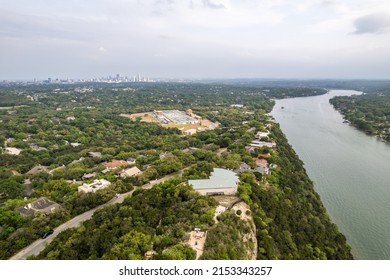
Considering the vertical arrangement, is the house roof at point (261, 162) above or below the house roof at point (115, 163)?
above

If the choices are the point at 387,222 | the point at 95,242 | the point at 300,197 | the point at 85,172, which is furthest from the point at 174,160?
the point at 387,222

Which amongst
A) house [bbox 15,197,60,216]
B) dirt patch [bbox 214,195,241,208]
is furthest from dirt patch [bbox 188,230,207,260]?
house [bbox 15,197,60,216]

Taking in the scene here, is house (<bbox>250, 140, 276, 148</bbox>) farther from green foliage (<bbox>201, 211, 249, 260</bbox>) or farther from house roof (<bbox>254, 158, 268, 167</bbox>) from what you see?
green foliage (<bbox>201, 211, 249, 260</bbox>)

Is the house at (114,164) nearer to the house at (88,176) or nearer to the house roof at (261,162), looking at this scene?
the house at (88,176)

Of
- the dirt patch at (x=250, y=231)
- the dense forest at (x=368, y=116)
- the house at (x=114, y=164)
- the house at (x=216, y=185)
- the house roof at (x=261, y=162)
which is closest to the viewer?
the dirt patch at (x=250, y=231)

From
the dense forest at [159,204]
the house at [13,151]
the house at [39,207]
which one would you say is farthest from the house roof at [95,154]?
the house at [39,207]

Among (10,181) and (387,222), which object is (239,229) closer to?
(387,222)

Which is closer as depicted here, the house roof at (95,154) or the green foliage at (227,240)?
the green foliage at (227,240)

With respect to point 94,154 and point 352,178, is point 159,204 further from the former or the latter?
point 352,178
